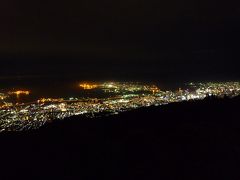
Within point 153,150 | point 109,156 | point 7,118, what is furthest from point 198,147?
point 7,118

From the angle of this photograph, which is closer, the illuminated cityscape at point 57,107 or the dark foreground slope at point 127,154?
the dark foreground slope at point 127,154

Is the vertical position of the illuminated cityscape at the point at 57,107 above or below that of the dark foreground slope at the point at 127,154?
below

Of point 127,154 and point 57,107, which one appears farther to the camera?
point 57,107

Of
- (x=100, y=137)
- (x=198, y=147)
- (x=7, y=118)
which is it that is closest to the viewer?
(x=198, y=147)

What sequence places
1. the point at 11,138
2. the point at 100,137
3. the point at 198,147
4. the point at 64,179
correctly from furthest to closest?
the point at 11,138 < the point at 100,137 < the point at 198,147 < the point at 64,179

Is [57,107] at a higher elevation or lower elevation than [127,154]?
lower

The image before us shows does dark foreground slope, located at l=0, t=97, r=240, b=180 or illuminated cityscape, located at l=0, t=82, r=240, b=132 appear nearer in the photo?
dark foreground slope, located at l=0, t=97, r=240, b=180

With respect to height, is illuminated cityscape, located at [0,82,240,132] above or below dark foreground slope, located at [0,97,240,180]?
below

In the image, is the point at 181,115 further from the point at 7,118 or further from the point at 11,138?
the point at 7,118
